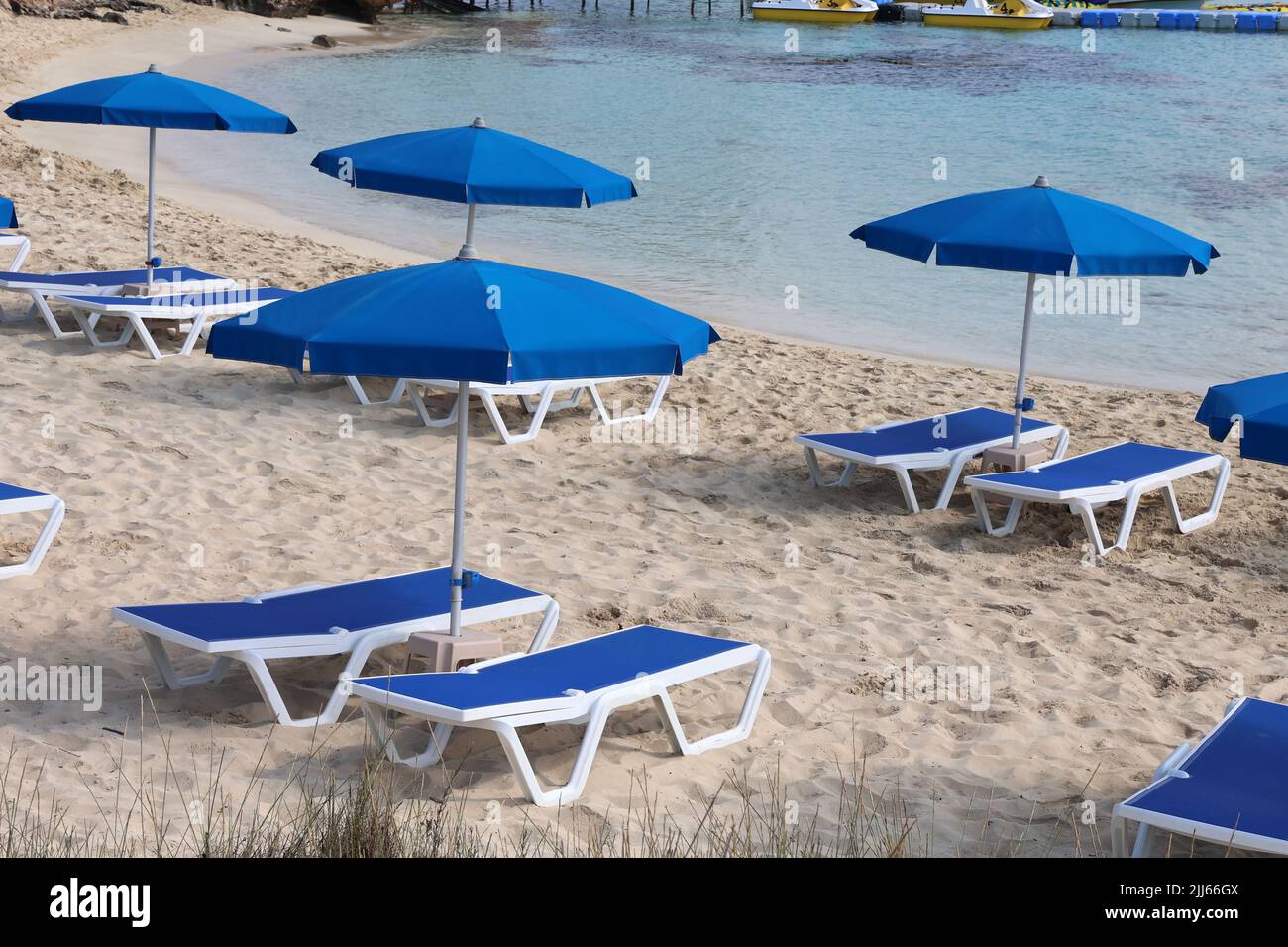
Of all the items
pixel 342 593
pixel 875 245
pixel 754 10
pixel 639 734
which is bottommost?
pixel 639 734

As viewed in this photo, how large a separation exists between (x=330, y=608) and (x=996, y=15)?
59.5 metres

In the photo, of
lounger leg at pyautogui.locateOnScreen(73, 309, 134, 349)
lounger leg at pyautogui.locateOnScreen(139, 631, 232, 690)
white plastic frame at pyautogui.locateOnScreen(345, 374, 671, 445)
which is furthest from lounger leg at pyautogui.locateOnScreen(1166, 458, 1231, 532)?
lounger leg at pyautogui.locateOnScreen(73, 309, 134, 349)

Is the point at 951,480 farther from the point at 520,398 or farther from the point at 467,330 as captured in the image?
the point at 467,330

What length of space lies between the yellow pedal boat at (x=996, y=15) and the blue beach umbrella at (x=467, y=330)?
192 ft

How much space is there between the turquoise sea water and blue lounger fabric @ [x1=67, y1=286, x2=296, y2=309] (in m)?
5.94

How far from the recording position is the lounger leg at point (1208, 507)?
7.63 metres

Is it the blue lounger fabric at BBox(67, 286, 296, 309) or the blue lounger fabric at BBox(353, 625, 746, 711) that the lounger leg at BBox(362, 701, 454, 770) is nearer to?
the blue lounger fabric at BBox(353, 625, 746, 711)

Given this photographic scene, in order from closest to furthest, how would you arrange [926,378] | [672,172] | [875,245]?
[875,245] → [926,378] → [672,172]

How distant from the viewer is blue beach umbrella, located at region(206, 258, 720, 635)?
4039 millimetres

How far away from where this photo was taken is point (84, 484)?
22.6ft

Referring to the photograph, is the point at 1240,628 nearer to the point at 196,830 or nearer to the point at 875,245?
the point at 875,245
